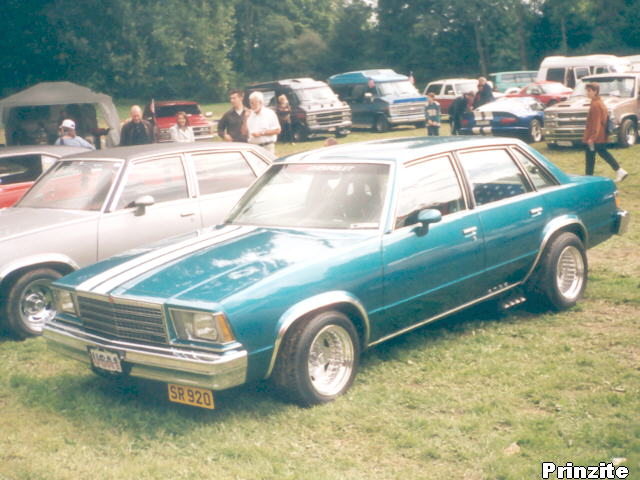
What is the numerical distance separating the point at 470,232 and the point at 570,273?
5.23 ft

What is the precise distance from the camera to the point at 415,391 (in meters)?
5.46

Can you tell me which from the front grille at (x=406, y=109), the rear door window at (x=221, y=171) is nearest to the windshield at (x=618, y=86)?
the front grille at (x=406, y=109)

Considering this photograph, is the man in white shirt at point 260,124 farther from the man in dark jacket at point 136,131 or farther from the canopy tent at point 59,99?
the canopy tent at point 59,99

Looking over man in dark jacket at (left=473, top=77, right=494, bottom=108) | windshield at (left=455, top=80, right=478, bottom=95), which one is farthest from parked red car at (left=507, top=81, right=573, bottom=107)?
windshield at (left=455, top=80, right=478, bottom=95)

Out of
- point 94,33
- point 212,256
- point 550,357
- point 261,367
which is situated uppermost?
point 94,33

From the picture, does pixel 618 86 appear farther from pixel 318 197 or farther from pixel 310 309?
pixel 310 309

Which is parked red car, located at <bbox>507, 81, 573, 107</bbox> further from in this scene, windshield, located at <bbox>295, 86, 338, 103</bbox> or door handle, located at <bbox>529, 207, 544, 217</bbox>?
door handle, located at <bbox>529, 207, 544, 217</bbox>

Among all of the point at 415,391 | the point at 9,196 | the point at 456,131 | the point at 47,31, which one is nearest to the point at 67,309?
the point at 415,391

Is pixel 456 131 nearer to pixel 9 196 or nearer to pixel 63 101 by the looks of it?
pixel 63 101

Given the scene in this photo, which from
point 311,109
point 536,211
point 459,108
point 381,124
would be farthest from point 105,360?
point 381,124

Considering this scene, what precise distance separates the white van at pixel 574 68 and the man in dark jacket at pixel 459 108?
10.1 meters

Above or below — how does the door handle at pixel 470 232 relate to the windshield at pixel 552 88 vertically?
above

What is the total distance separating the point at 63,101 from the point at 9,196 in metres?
11.5

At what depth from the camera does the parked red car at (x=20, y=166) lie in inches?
415
